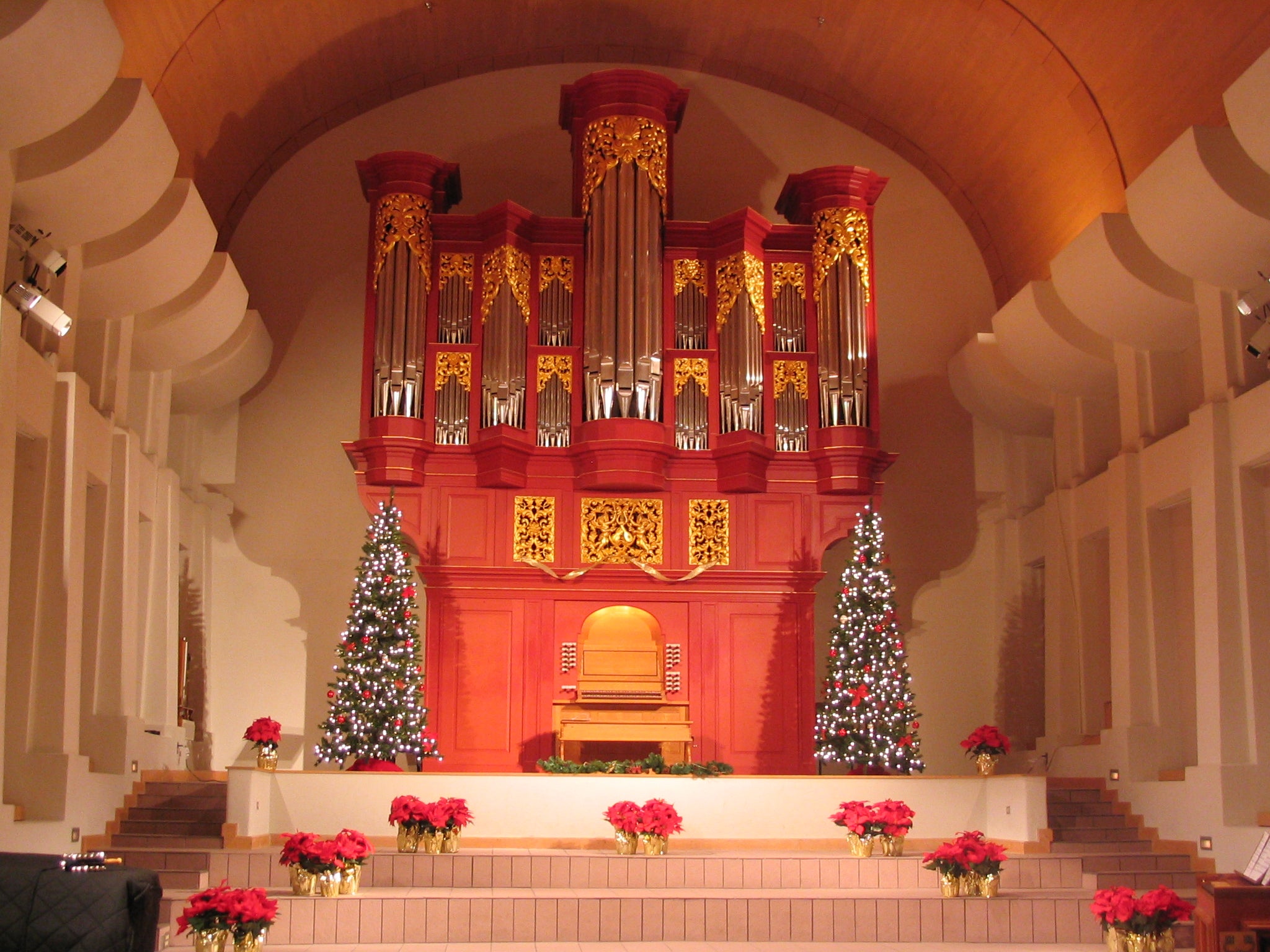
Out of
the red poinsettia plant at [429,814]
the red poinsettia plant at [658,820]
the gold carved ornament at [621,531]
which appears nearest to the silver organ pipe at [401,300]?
the gold carved ornament at [621,531]

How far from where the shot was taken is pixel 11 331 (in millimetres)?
8609

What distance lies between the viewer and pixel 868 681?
11867mm

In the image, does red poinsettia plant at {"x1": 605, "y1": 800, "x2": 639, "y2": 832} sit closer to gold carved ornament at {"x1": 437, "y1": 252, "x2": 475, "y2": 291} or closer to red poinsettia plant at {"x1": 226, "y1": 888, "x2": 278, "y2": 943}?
red poinsettia plant at {"x1": 226, "y1": 888, "x2": 278, "y2": 943}

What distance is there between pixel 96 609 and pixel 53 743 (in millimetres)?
1371

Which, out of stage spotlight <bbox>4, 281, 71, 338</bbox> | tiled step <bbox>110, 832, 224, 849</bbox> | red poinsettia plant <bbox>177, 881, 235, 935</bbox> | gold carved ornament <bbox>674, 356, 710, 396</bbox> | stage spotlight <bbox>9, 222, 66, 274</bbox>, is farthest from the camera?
gold carved ornament <bbox>674, 356, 710, 396</bbox>

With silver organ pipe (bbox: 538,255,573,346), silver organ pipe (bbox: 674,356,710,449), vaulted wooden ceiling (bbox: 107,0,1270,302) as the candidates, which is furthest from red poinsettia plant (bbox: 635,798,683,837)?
vaulted wooden ceiling (bbox: 107,0,1270,302)

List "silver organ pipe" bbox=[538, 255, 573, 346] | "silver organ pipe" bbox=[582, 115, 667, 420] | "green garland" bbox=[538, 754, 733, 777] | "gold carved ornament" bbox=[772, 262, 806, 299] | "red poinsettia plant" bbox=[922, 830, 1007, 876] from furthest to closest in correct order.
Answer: "gold carved ornament" bbox=[772, 262, 806, 299]
"silver organ pipe" bbox=[538, 255, 573, 346]
"silver organ pipe" bbox=[582, 115, 667, 420]
"green garland" bbox=[538, 754, 733, 777]
"red poinsettia plant" bbox=[922, 830, 1007, 876]

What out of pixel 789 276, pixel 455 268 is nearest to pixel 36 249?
pixel 455 268

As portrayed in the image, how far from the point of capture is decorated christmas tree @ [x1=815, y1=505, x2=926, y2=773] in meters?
11.7

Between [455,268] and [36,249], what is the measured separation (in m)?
4.62

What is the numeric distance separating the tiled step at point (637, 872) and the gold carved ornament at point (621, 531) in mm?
3778

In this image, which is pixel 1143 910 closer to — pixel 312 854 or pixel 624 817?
pixel 624 817

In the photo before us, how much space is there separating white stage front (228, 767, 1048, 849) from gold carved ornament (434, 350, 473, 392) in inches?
158

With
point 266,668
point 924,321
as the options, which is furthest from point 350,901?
point 924,321
